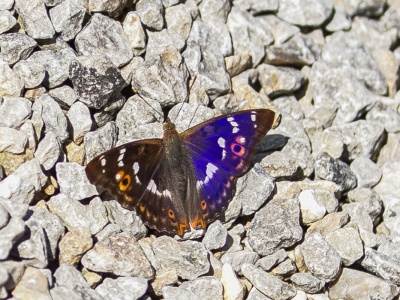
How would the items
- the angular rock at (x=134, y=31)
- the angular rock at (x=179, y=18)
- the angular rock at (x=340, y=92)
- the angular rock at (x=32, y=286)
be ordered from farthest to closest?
1. the angular rock at (x=340, y=92)
2. the angular rock at (x=179, y=18)
3. the angular rock at (x=134, y=31)
4. the angular rock at (x=32, y=286)

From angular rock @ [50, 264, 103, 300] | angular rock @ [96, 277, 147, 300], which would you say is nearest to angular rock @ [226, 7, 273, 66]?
angular rock @ [96, 277, 147, 300]

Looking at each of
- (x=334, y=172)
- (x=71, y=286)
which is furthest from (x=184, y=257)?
(x=334, y=172)

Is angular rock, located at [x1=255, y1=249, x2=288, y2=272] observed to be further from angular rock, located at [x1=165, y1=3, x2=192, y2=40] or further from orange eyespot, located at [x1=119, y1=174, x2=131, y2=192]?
angular rock, located at [x1=165, y1=3, x2=192, y2=40]

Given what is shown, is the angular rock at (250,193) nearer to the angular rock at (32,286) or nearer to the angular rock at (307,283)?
Answer: the angular rock at (307,283)

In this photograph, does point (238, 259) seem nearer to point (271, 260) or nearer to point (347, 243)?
point (271, 260)

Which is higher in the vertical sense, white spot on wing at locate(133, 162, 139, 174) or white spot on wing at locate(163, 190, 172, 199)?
white spot on wing at locate(133, 162, 139, 174)

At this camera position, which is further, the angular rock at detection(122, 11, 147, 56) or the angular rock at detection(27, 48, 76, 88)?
the angular rock at detection(122, 11, 147, 56)

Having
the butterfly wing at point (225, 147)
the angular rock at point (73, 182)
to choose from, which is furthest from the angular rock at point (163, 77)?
the angular rock at point (73, 182)
